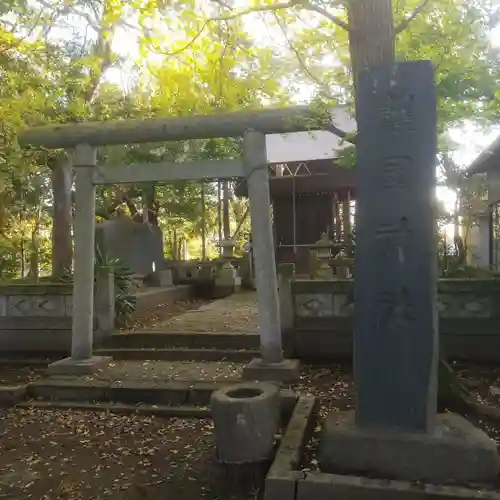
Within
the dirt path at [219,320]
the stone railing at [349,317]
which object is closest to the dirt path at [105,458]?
the stone railing at [349,317]

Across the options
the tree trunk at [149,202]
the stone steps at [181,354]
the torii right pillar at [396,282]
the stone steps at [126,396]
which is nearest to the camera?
the torii right pillar at [396,282]

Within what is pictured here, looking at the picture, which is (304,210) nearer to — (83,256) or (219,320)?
(219,320)

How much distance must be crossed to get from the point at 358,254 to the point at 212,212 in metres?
Result: 22.1

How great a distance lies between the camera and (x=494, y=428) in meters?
4.87

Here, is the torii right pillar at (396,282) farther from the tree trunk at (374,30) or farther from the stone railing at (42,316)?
the stone railing at (42,316)

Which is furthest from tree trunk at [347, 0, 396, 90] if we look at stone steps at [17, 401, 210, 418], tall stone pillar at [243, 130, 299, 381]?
stone steps at [17, 401, 210, 418]

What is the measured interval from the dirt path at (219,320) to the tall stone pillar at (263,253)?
1942mm

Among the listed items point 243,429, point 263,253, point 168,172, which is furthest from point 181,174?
point 243,429

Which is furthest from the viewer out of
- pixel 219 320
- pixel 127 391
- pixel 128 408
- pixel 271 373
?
pixel 219 320

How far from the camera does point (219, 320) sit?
10.2 metres

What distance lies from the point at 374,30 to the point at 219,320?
22.3ft

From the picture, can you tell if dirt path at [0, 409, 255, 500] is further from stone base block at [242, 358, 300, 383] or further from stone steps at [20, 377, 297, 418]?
stone base block at [242, 358, 300, 383]

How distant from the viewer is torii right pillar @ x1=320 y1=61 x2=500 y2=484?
374 cm

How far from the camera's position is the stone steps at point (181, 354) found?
312 inches
